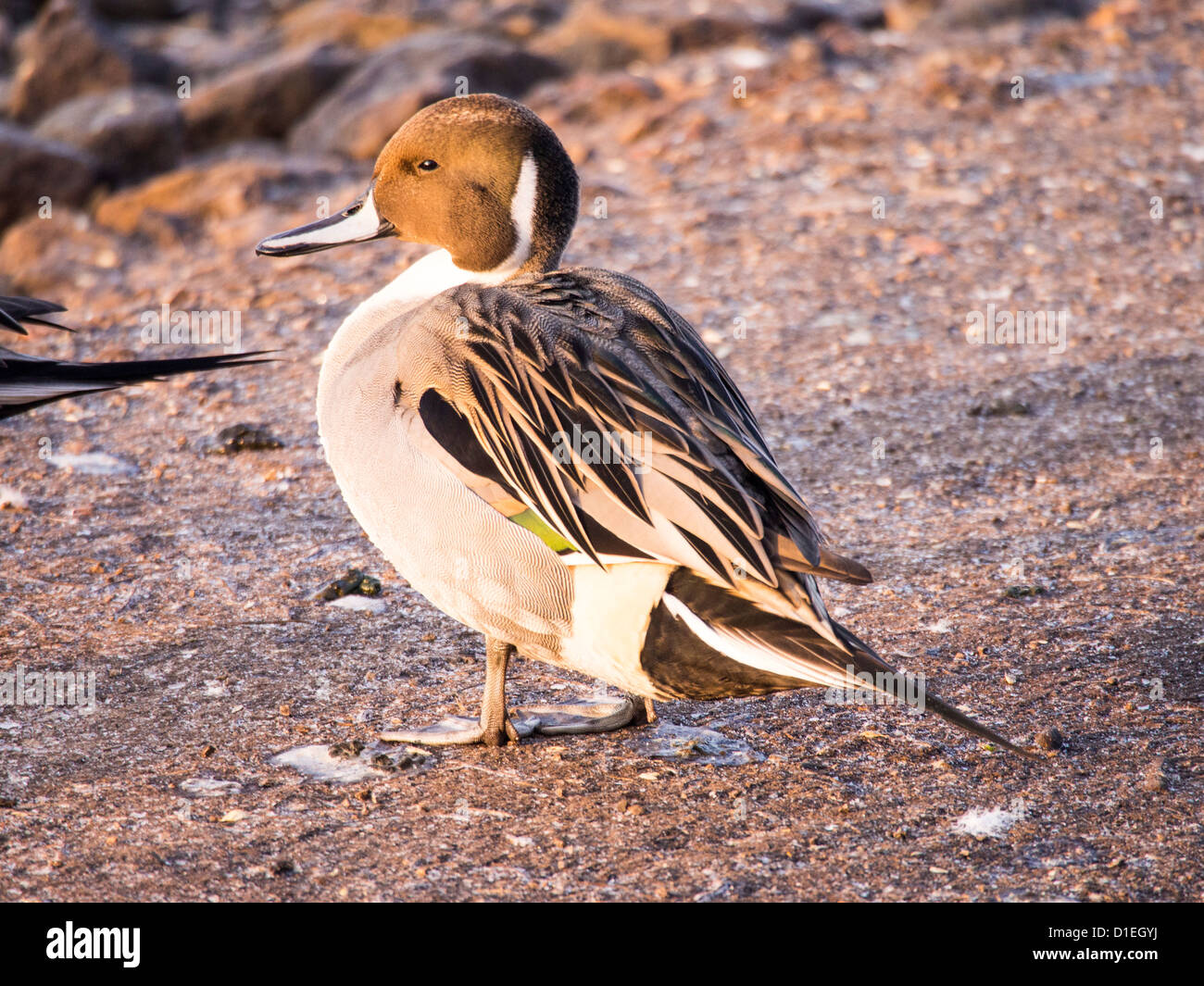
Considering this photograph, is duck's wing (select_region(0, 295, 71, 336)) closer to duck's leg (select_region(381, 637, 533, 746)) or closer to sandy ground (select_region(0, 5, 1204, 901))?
sandy ground (select_region(0, 5, 1204, 901))

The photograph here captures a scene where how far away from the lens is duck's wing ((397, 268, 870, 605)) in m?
2.79

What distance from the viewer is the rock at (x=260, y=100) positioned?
984 centimetres

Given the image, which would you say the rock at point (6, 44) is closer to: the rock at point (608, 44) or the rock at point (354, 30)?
the rock at point (354, 30)

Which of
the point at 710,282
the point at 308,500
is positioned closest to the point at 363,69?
the point at 710,282

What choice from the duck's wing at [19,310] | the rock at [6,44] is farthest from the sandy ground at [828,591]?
the rock at [6,44]

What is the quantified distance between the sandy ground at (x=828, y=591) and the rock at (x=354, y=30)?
3808mm

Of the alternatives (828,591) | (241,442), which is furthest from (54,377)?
(828,591)

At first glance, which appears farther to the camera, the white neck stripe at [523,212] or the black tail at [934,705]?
the white neck stripe at [523,212]

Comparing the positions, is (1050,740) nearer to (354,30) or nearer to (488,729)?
(488,729)

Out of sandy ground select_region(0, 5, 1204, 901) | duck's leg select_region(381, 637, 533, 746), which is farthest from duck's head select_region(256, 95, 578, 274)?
sandy ground select_region(0, 5, 1204, 901)

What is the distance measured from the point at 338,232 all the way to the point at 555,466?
1.16m

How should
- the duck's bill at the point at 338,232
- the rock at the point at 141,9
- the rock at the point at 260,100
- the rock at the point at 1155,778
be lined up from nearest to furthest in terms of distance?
the rock at the point at 1155,778, the duck's bill at the point at 338,232, the rock at the point at 260,100, the rock at the point at 141,9

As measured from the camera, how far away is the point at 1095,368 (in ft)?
18.4

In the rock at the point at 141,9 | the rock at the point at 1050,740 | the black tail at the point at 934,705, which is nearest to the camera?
the black tail at the point at 934,705
